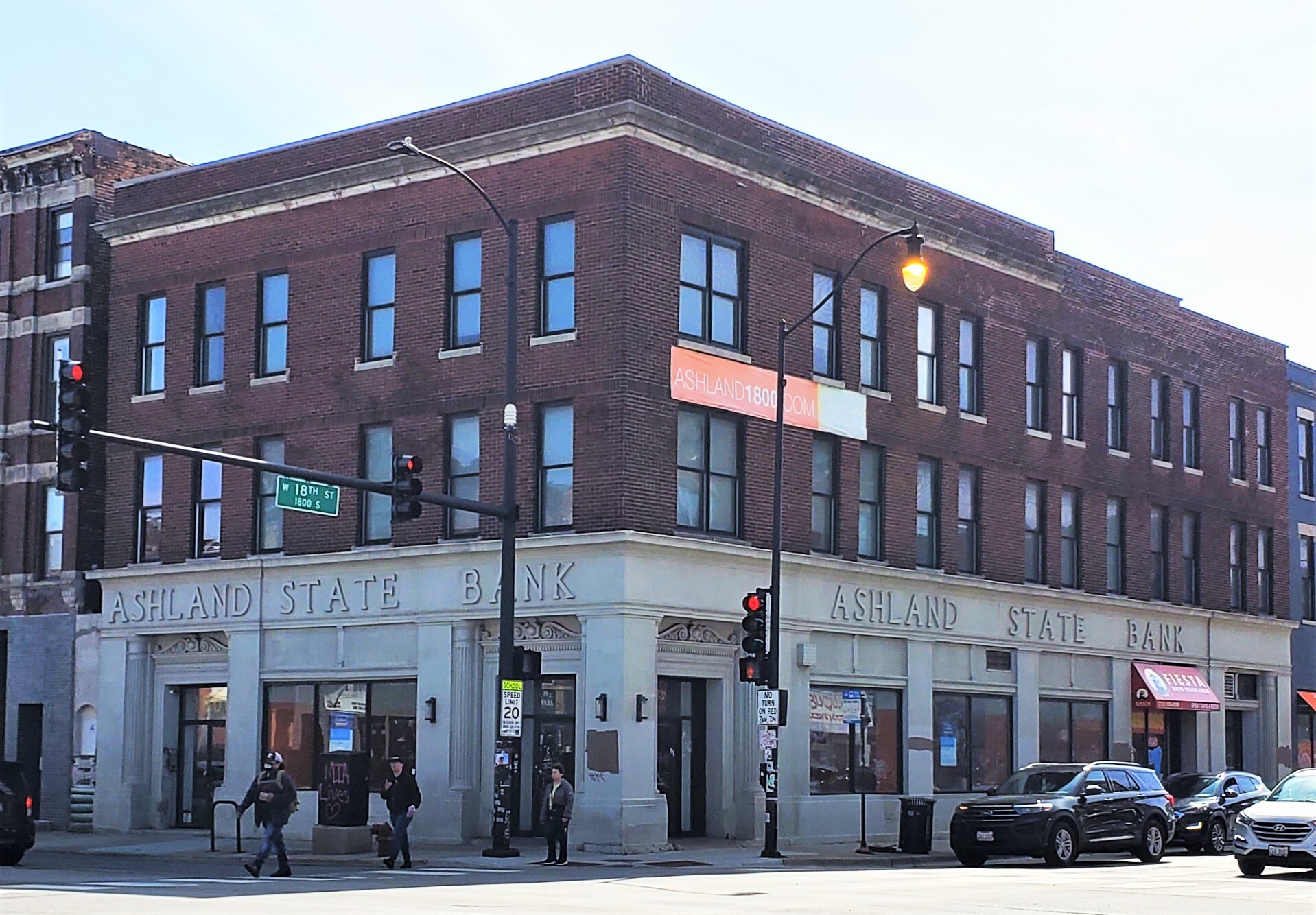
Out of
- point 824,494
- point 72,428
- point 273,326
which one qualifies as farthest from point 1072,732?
point 72,428

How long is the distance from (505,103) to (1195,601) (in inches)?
941

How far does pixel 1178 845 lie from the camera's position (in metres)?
37.2

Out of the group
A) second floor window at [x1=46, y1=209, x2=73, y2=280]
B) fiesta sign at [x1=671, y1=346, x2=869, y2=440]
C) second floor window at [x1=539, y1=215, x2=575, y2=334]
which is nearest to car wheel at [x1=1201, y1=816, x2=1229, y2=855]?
fiesta sign at [x1=671, y1=346, x2=869, y2=440]

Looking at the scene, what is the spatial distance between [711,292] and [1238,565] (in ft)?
74.5

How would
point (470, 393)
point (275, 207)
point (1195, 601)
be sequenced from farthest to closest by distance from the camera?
point (1195, 601) < point (275, 207) < point (470, 393)

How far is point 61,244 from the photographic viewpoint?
42.6 metres

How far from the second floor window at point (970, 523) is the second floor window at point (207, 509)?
15584 millimetres

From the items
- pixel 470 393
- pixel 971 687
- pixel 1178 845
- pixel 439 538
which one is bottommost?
pixel 1178 845

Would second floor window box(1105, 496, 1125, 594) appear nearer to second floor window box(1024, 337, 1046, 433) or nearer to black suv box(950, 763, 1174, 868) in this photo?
second floor window box(1024, 337, 1046, 433)

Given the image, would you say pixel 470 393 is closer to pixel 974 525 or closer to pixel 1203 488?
pixel 974 525

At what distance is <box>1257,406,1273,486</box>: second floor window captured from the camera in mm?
52406

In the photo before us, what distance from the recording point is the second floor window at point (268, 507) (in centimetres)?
3809

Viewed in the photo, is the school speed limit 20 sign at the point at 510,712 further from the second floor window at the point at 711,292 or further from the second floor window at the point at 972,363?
the second floor window at the point at 972,363

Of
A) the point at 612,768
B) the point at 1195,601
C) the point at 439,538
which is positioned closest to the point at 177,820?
the point at 439,538
